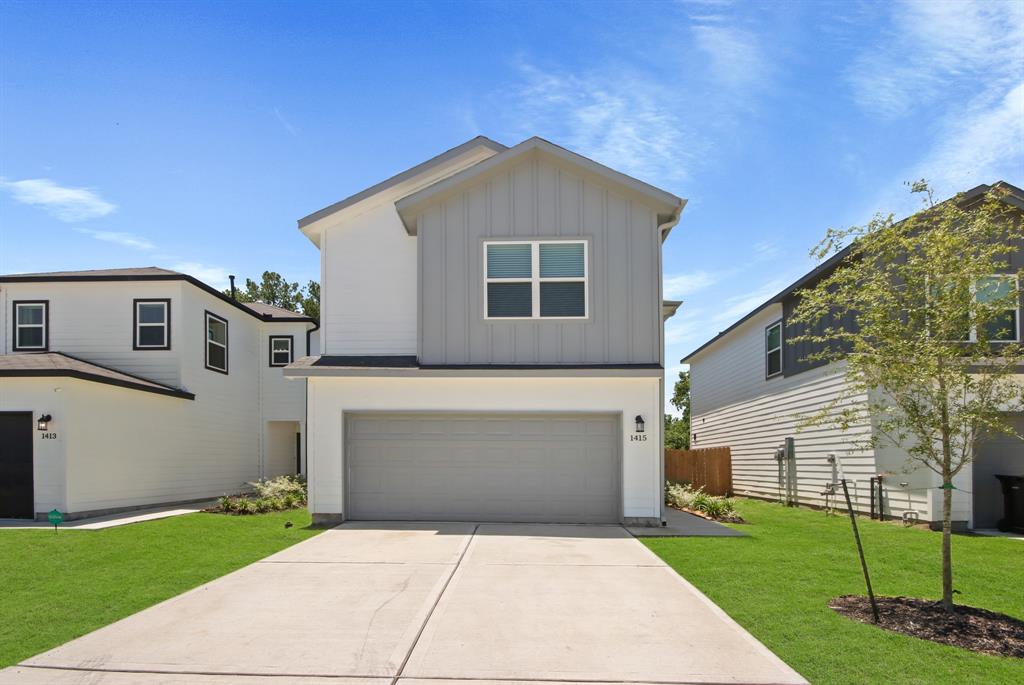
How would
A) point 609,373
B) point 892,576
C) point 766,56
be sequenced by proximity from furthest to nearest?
point 609,373 → point 766,56 → point 892,576

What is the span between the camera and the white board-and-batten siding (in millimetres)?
14023

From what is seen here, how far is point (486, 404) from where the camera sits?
12.4 m

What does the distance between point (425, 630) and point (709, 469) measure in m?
15.7

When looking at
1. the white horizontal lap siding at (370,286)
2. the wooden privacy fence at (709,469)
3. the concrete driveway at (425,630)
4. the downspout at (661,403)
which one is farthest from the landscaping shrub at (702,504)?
the white horizontal lap siding at (370,286)

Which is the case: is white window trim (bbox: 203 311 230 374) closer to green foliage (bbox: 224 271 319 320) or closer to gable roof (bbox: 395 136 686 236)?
gable roof (bbox: 395 136 686 236)

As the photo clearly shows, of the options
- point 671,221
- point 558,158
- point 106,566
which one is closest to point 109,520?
point 106,566

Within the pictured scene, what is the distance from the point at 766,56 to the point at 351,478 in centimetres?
1030

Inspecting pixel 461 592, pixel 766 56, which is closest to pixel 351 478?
pixel 461 592

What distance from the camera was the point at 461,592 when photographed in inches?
282

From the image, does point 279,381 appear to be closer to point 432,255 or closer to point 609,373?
point 432,255

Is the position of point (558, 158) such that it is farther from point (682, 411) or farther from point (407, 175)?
point (682, 411)

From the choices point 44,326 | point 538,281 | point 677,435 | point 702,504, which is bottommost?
point 677,435

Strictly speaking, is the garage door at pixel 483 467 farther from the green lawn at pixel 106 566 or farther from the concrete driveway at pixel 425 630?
the concrete driveway at pixel 425 630

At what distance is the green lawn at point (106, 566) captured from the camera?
6168 millimetres
